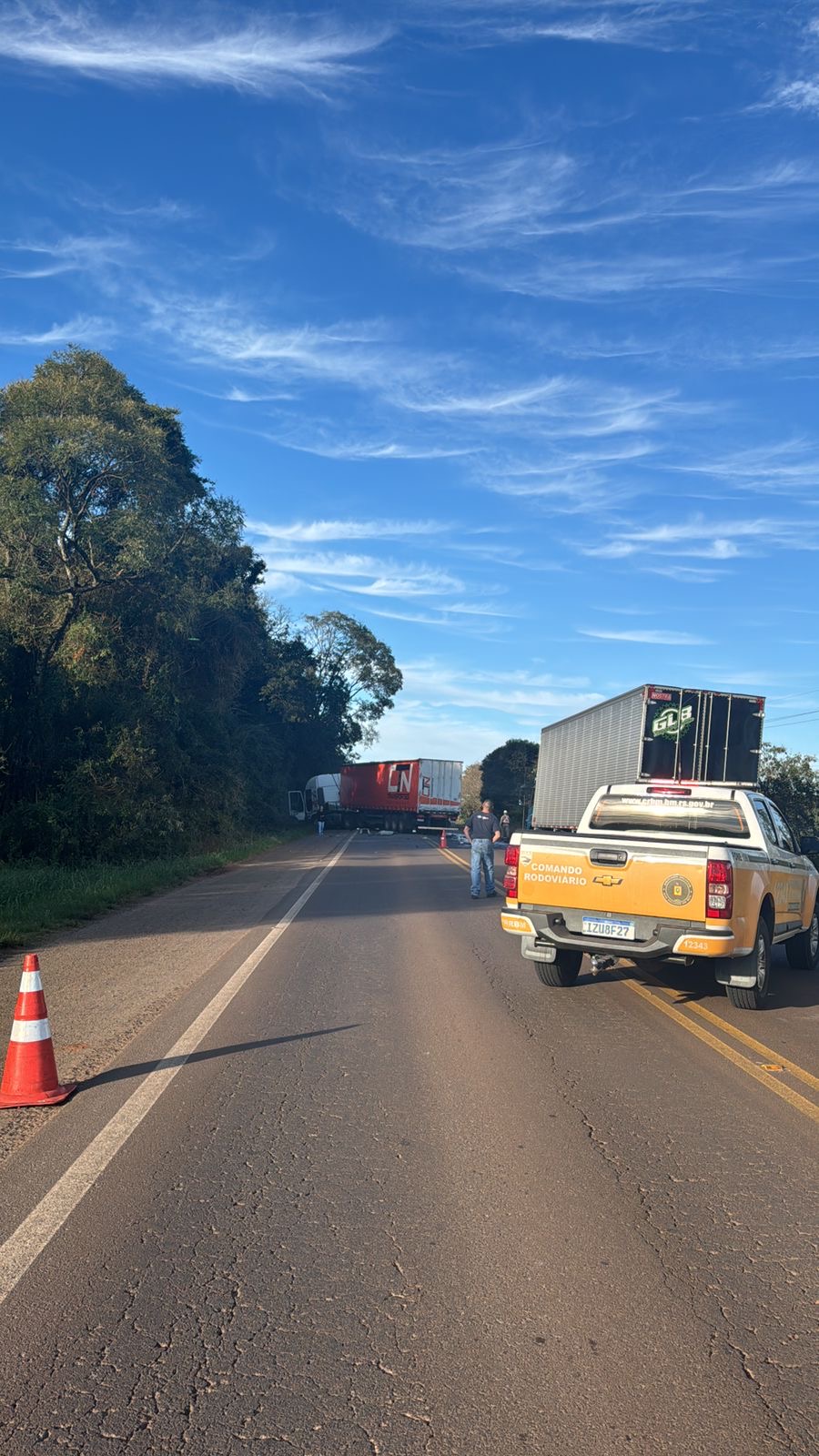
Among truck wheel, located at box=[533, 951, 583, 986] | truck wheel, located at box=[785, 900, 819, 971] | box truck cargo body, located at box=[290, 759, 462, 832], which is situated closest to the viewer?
truck wheel, located at box=[533, 951, 583, 986]

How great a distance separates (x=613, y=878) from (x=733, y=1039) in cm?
157

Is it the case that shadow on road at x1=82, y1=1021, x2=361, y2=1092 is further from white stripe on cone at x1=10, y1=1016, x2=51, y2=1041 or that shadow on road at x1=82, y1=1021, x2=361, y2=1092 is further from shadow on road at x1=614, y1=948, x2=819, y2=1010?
shadow on road at x1=614, y1=948, x2=819, y2=1010

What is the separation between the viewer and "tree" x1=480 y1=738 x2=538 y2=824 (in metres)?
83.4

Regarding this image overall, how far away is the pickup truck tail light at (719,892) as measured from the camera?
835 centimetres

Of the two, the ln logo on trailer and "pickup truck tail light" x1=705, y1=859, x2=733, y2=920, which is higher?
the ln logo on trailer

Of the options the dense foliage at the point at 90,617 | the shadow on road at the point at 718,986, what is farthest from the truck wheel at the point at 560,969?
the dense foliage at the point at 90,617

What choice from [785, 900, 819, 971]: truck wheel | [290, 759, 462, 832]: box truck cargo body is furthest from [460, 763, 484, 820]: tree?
[785, 900, 819, 971]: truck wheel

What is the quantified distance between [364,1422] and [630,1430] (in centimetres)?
76

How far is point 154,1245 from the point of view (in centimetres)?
421

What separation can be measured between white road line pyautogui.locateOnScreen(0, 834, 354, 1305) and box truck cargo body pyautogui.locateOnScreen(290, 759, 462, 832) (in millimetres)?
41463

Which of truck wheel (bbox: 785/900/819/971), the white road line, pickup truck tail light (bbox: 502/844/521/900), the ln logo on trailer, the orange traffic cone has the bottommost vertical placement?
the white road line

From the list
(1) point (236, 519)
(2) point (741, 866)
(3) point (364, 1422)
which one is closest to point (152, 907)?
(2) point (741, 866)

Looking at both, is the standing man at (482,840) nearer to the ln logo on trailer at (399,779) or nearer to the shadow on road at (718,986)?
the shadow on road at (718,986)

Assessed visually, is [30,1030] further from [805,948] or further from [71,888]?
[71,888]
